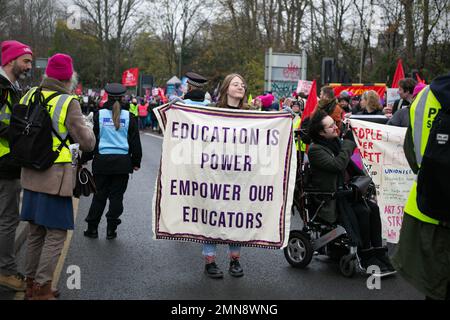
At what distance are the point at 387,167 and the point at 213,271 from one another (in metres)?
2.48

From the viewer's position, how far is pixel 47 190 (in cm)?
480

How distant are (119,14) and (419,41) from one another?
36.1 metres

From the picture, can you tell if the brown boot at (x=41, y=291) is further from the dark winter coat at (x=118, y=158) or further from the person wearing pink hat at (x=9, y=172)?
the dark winter coat at (x=118, y=158)

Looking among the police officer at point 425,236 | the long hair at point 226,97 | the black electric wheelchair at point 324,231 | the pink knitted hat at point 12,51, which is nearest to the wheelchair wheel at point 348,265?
the black electric wheelchair at point 324,231

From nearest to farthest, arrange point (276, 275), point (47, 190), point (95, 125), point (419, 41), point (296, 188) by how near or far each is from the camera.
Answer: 1. point (47, 190)
2. point (276, 275)
3. point (296, 188)
4. point (95, 125)
5. point (419, 41)

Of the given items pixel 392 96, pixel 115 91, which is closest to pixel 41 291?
pixel 115 91

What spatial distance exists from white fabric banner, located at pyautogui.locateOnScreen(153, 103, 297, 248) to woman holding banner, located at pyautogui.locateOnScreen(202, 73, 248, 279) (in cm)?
20

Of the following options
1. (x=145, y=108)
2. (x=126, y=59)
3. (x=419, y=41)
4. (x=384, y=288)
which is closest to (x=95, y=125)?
(x=384, y=288)

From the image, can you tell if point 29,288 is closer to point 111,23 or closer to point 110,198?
point 110,198

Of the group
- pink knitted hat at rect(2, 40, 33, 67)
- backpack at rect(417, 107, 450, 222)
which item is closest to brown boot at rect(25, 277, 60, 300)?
pink knitted hat at rect(2, 40, 33, 67)

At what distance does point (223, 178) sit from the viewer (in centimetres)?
564

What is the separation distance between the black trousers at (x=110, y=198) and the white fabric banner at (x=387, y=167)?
9.23ft

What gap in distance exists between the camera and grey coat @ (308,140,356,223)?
5992 mm
